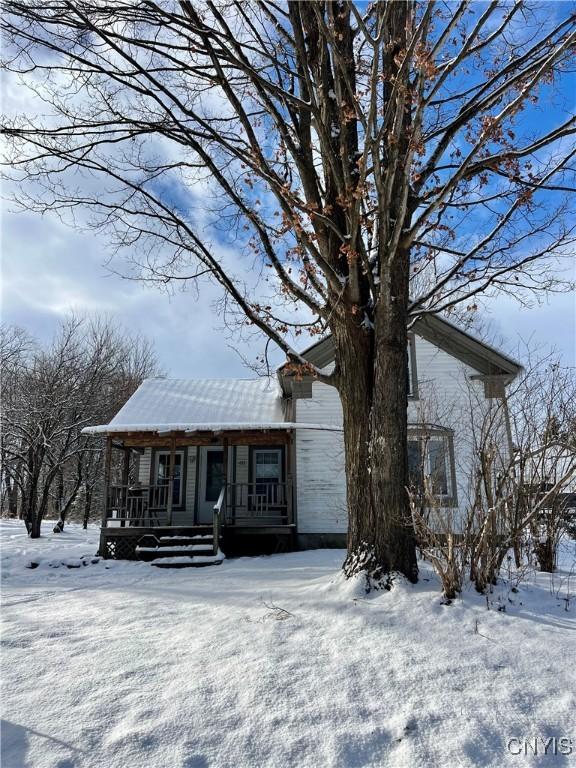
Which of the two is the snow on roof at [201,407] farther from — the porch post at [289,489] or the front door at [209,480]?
the front door at [209,480]

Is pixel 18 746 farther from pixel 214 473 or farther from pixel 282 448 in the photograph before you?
pixel 214 473

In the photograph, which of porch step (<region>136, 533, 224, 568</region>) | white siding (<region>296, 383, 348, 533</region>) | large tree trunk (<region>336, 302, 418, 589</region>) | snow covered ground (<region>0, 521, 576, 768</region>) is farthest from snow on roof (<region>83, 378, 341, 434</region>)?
snow covered ground (<region>0, 521, 576, 768</region>)

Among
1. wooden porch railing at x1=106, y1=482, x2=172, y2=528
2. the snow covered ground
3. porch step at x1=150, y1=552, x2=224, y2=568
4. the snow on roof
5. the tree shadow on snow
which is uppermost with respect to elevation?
the snow on roof

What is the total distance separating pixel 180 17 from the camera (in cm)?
571

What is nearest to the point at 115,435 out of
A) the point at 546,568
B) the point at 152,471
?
the point at 152,471

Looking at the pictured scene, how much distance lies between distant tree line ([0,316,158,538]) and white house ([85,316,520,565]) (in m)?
2.70

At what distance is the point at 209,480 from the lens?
14398 millimetres

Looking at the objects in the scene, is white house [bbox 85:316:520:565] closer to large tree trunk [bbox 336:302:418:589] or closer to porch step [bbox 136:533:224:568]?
porch step [bbox 136:533:224:568]

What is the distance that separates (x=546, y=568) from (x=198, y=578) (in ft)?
16.5

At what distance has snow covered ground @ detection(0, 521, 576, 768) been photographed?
2.56m

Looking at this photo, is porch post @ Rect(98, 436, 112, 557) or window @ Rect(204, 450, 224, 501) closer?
porch post @ Rect(98, 436, 112, 557)

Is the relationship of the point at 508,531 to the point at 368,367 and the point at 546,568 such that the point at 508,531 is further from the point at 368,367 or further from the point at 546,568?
the point at 368,367

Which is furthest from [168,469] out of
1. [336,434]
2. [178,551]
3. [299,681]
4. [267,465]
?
[299,681]

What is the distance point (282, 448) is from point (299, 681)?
10.8 m
